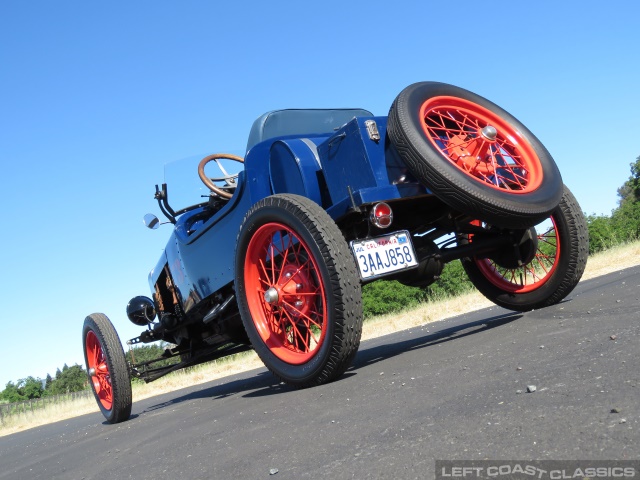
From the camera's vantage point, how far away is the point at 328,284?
3.91 metres

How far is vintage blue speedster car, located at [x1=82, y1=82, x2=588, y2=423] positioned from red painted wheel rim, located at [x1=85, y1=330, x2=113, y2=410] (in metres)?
1.72

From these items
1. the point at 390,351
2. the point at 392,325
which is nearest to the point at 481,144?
the point at 390,351

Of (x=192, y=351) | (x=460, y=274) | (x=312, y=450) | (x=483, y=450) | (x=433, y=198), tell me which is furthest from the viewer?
(x=460, y=274)

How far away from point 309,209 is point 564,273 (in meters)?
2.15

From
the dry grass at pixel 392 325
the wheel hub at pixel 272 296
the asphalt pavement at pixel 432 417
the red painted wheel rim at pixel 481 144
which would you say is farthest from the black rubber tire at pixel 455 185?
the dry grass at pixel 392 325

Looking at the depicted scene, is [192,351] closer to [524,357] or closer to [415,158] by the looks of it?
[415,158]

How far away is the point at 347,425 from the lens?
286 centimetres

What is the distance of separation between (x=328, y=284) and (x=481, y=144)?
153 centimetres

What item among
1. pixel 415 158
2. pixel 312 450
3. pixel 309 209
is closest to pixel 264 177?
pixel 309 209

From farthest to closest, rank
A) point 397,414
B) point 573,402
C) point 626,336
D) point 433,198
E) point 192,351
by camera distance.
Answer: point 192,351
point 433,198
point 626,336
point 397,414
point 573,402

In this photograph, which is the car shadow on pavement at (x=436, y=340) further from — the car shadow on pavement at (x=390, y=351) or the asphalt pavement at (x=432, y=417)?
the asphalt pavement at (x=432, y=417)

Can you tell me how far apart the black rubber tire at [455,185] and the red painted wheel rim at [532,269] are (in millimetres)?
802

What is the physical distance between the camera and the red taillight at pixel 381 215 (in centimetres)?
421

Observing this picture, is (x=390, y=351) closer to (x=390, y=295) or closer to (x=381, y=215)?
(x=381, y=215)
